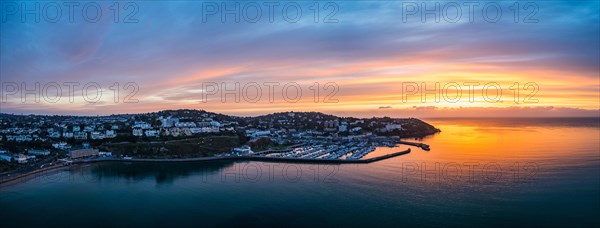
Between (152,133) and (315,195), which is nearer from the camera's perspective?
(315,195)

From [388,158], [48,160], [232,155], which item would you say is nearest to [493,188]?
[388,158]

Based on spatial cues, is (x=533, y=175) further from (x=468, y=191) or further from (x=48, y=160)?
(x=48, y=160)

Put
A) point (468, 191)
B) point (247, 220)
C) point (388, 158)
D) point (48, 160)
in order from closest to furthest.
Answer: point (247, 220), point (468, 191), point (48, 160), point (388, 158)

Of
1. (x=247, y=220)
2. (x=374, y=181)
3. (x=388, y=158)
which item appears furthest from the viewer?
(x=388, y=158)

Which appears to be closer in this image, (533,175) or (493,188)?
(493,188)

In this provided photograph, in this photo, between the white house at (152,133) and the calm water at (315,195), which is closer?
the calm water at (315,195)

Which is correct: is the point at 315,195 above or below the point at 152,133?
below

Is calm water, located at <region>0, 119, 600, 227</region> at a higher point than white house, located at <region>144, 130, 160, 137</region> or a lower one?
lower

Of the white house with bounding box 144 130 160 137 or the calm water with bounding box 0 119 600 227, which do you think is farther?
the white house with bounding box 144 130 160 137
